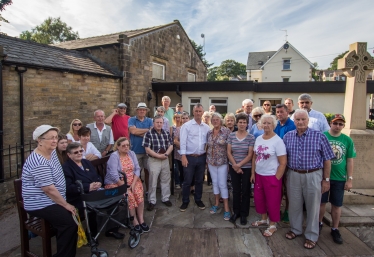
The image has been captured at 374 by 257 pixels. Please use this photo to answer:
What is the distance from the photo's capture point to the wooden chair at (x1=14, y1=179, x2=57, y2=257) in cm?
259

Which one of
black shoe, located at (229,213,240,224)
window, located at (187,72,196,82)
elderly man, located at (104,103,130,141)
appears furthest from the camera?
window, located at (187,72,196,82)

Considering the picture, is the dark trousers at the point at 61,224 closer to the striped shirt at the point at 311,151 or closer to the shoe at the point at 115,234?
the shoe at the point at 115,234

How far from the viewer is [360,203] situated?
4168 mm

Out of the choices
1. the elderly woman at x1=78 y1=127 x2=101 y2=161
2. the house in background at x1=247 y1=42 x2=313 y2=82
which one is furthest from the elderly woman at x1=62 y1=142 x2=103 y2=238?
the house in background at x1=247 y1=42 x2=313 y2=82

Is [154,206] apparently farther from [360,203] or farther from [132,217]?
[360,203]

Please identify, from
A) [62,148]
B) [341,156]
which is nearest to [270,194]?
[341,156]

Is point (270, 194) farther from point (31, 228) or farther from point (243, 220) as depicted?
point (31, 228)

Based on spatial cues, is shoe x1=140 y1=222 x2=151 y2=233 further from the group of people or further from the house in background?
the house in background

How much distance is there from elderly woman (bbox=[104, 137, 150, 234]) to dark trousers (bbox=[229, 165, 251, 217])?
1.48 metres

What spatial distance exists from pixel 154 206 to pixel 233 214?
1.46m

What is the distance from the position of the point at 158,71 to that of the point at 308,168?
1169 centimetres

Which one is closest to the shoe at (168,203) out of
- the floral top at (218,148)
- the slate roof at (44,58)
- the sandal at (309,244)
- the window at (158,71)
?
the floral top at (218,148)

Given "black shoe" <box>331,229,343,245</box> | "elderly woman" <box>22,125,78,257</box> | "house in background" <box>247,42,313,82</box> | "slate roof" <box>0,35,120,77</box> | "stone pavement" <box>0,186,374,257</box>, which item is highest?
"house in background" <box>247,42,313,82</box>

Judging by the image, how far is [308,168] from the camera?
299cm
